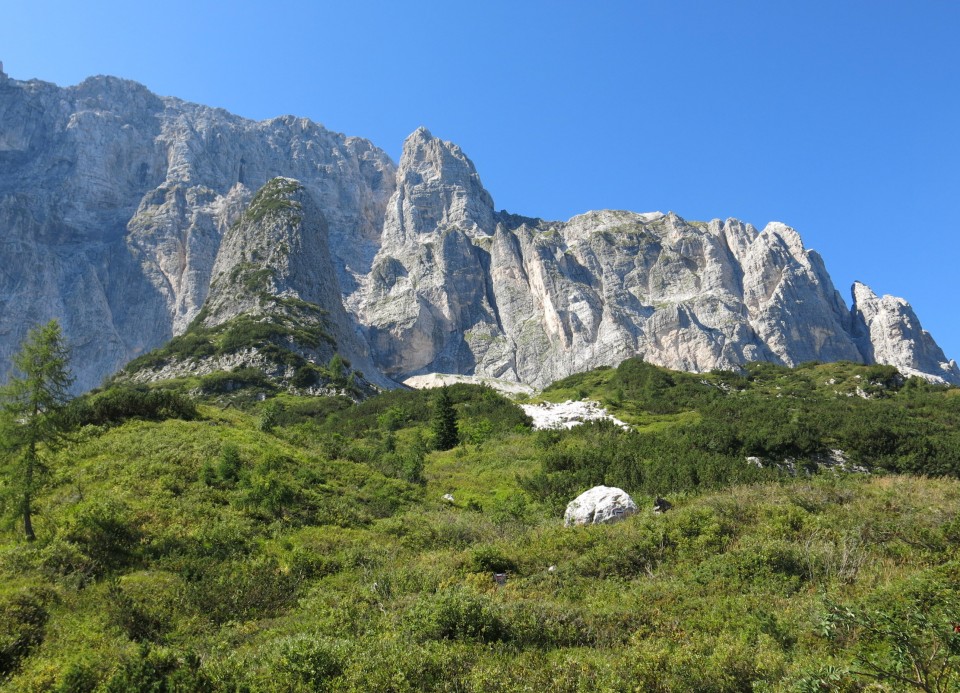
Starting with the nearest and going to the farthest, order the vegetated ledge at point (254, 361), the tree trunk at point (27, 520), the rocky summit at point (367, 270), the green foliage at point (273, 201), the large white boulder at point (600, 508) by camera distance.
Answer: the tree trunk at point (27, 520), the large white boulder at point (600, 508), the vegetated ledge at point (254, 361), the rocky summit at point (367, 270), the green foliage at point (273, 201)

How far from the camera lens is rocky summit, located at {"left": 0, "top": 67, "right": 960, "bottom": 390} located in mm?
134500

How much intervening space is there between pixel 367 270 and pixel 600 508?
170444 mm

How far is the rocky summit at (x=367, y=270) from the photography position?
134 meters

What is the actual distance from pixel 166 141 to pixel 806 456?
638ft

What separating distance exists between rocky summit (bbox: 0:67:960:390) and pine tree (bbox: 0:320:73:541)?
9994cm

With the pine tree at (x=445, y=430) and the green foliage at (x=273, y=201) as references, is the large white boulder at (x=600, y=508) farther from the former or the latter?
the green foliage at (x=273, y=201)

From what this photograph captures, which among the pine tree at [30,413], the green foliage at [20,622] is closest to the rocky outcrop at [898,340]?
the pine tree at [30,413]

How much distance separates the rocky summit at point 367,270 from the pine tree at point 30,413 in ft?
328

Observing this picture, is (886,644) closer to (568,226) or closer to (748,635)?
(748,635)

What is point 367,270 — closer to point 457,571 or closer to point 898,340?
point 898,340

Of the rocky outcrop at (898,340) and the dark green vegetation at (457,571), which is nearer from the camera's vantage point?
the dark green vegetation at (457,571)

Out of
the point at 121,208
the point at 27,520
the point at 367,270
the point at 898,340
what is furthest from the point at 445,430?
the point at 121,208

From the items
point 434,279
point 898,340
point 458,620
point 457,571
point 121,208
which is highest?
point 121,208

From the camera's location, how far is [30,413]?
54.0ft
